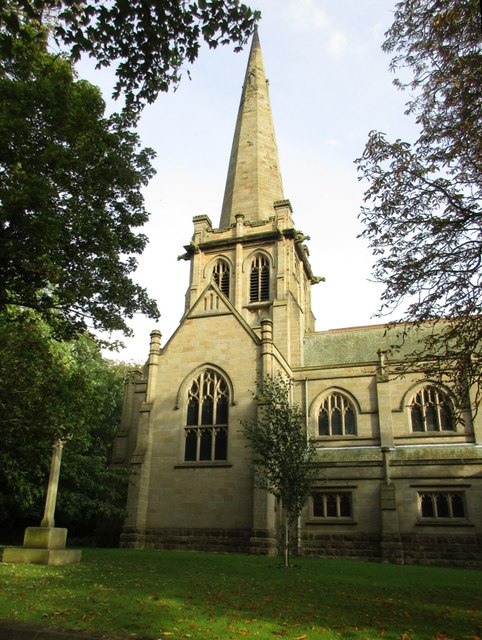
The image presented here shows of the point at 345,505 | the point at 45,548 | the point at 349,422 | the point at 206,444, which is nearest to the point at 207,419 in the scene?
the point at 206,444

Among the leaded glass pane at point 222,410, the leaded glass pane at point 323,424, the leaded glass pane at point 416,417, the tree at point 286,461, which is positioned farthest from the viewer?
the leaded glass pane at point 323,424

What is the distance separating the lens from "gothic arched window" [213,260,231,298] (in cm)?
3359

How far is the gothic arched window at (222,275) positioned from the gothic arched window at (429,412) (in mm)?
13557

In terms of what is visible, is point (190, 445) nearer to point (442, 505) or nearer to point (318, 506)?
point (318, 506)

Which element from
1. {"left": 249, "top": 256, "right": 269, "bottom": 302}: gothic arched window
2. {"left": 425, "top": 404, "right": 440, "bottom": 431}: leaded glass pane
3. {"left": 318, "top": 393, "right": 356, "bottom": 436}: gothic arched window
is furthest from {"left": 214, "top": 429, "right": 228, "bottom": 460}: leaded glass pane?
{"left": 249, "top": 256, "right": 269, "bottom": 302}: gothic arched window

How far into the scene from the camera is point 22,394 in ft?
55.1

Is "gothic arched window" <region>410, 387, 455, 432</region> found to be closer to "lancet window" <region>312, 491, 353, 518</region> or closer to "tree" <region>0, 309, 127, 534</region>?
"lancet window" <region>312, 491, 353, 518</region>

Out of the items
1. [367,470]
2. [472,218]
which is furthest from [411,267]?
[367,470]

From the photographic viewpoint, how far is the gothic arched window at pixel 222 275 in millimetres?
33594

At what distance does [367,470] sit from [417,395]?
5045mm

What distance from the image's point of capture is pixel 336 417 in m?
27.2

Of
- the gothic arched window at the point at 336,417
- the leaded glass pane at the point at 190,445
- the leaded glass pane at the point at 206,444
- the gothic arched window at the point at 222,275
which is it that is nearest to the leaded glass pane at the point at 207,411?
the leaded glass pane at the point at 206,444

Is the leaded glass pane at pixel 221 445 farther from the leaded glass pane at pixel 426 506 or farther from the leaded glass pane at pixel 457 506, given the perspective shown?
the leaded glass pane at pixel 457 506

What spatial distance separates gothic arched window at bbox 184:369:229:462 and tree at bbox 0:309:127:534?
11.4 ft
